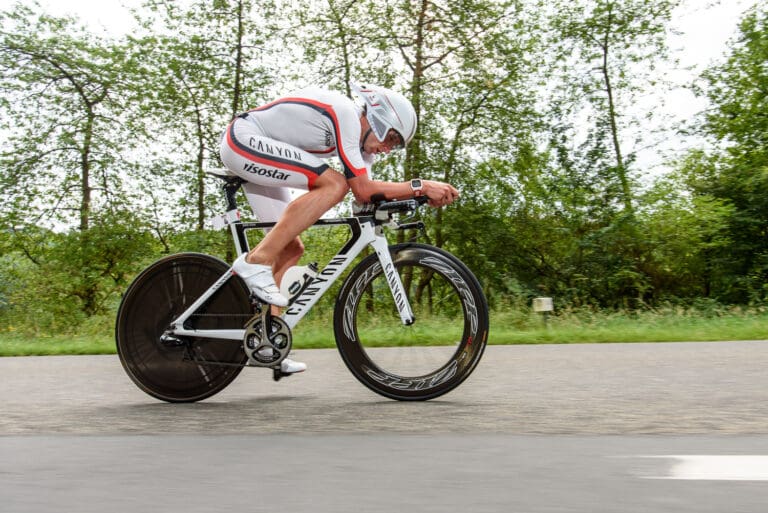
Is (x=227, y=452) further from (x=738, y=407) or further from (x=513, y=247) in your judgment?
(x=513, y=247)

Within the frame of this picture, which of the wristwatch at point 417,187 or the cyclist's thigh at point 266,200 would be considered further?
the cyclist's thigh at point 266,200

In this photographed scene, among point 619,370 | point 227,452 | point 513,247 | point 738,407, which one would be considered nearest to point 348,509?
point 227,452

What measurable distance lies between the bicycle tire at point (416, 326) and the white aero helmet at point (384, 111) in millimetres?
662

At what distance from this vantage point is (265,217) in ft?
15.1

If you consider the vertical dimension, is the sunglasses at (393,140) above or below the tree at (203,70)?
below

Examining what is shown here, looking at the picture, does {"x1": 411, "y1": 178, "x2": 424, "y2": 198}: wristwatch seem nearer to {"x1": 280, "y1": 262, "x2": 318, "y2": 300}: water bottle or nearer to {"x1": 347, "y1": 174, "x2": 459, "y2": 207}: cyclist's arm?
{"x1": 347, "y1": 174, "x2": 459, "y2": 207}: cyclist's arm

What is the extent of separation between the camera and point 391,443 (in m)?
2.88

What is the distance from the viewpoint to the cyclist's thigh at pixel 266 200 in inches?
178

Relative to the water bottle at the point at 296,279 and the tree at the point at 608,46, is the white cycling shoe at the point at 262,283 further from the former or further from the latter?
the tree at the point at 608,46

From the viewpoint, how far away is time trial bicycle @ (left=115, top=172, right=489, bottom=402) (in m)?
4.05

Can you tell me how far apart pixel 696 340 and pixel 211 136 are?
47.7ft

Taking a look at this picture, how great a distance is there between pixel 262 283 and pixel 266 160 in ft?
2.27

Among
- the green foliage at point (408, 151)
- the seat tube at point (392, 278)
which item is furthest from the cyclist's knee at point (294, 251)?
the green foliage at point (408, 151)

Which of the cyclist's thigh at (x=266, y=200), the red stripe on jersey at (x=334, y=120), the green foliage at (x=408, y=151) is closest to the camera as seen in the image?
the red stripe on jersey at (x=334, y=120)
